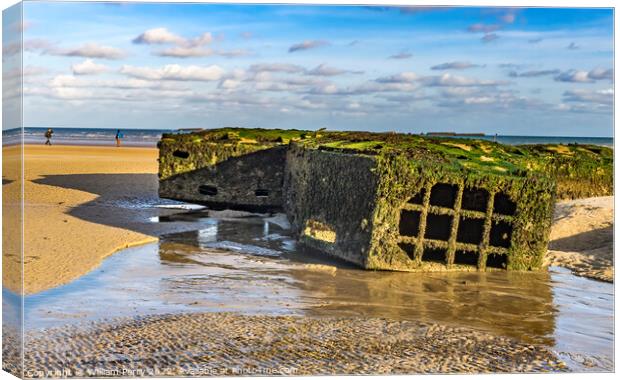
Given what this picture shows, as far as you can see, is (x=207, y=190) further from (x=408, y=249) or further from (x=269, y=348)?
(x=269, y=348)

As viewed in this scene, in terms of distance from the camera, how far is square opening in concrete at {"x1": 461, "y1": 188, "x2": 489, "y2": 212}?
10.7m

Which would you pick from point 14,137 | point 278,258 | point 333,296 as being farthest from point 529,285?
point 14,137

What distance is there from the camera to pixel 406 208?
10.4m

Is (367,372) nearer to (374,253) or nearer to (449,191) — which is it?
(374,253)

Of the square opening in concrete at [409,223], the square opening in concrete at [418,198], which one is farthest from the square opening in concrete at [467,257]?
the square opening in concrete at [418,198]

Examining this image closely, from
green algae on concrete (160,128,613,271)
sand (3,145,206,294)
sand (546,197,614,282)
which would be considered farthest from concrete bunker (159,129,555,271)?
sand (3,145,206,294)

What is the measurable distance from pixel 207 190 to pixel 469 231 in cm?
790

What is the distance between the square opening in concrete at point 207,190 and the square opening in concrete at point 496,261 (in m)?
7.93

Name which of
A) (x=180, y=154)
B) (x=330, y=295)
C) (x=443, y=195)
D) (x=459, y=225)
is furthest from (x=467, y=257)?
(x=180, y=154)

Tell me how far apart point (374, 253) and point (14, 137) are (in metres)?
5.72

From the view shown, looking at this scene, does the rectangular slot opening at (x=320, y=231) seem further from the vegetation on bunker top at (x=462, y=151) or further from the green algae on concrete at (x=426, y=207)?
the vegetation on bunker top at (x=462, y=151)

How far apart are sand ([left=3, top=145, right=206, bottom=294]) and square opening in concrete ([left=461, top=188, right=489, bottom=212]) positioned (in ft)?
18.0

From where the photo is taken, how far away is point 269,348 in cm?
663

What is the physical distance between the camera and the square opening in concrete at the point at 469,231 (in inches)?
428
